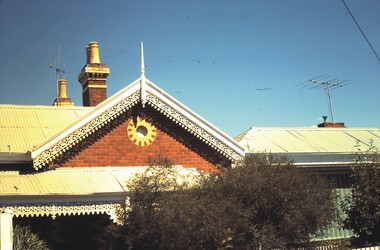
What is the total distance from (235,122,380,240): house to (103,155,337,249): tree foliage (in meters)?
4.10

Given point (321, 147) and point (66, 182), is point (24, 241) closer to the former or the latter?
point (66, 182)

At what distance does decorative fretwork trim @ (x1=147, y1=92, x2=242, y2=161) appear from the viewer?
19.1 meters

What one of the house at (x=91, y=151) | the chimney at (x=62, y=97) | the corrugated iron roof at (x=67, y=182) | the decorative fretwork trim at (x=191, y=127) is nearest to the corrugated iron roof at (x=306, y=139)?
the decorative fretwork trim at (x=191, y=127)

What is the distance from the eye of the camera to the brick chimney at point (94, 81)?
24.2m

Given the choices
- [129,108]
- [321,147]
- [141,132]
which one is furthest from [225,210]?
[321,147]

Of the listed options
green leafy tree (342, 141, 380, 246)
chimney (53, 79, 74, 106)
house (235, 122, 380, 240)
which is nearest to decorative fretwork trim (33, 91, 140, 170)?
house (235, 122, 380, 240)

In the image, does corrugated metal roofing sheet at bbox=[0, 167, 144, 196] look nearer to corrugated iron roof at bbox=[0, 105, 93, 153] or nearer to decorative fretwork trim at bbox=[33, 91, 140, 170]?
decorative fretwork trim at bbox=[33, 91, 140, 170]

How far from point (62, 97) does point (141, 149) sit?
46.4ft

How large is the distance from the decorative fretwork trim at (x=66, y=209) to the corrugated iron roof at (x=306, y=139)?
7633 millimetres

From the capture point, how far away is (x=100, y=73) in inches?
954

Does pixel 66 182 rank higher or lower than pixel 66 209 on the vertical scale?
higher

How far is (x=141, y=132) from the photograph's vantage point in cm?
1933

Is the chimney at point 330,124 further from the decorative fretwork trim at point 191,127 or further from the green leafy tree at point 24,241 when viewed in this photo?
the green leafy tree at point 24,241

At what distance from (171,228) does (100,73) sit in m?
12.4
